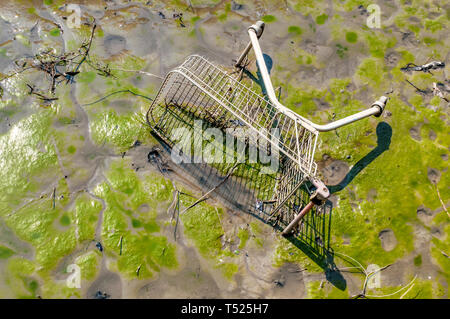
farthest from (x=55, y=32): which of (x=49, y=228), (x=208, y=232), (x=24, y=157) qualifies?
(x=208, y=232)

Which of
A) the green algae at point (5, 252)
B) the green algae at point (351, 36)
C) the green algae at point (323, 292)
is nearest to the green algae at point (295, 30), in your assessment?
the green algae at point (351, 36)

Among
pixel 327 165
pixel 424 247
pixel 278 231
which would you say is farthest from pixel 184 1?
pixel 424 247

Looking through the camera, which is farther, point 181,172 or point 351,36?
point 351,36

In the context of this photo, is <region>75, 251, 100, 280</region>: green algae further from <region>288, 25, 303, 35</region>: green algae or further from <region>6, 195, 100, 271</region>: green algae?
<region>288, 25, 303, 35</region>: green algae

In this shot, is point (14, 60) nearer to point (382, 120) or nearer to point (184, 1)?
point (184, 1)

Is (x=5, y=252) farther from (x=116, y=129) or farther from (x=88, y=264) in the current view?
(x=116, y=129)
